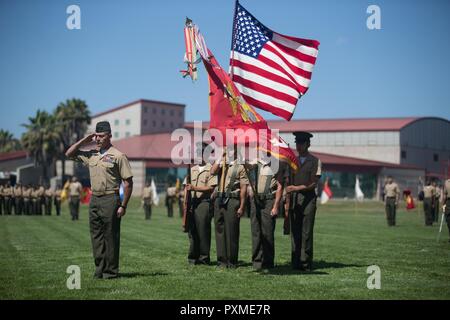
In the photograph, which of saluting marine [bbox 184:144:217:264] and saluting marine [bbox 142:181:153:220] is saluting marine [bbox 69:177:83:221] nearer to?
saluting marine [bbox 142:181:153:220]

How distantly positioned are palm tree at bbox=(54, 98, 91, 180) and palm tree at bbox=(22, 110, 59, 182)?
774mm

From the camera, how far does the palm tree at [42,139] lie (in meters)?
82.0

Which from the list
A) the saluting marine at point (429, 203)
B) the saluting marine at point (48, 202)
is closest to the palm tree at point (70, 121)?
the saluting marine at point (48, 202)

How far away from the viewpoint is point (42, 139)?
82.1 metres

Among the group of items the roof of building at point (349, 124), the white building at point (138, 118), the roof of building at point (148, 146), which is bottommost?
the roof of building at point (148, 146)

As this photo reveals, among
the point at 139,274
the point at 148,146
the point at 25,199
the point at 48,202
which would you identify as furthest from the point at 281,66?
the point at 148,146

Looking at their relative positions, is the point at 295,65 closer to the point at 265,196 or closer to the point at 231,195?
the point at 265,196

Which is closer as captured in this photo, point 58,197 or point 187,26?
point 187,26

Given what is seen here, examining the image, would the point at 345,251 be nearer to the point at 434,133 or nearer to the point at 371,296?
the point at 371,296

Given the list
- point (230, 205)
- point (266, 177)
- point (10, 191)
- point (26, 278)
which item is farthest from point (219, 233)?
point (10, 191)

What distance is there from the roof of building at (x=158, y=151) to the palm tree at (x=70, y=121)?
17.4ft

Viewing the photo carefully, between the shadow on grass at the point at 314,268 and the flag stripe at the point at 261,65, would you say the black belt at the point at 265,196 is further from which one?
the flag stripe at the point at 261,65

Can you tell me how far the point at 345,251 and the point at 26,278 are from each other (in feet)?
27.2

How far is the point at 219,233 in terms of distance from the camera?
40.6ft
